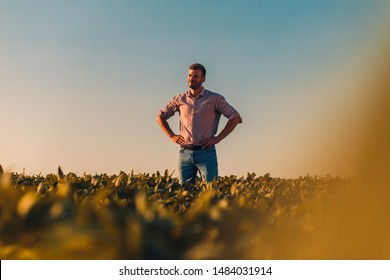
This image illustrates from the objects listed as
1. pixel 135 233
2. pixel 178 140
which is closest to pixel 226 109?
pixel 178 140

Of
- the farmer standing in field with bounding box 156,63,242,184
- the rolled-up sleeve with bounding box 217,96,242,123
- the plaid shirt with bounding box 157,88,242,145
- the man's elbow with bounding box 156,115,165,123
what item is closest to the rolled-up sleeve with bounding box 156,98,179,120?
the man's elbow with bounding box 156,115,165,123

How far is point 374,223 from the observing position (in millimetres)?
1276

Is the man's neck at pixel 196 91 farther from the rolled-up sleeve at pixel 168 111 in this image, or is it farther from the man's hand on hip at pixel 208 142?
the man's hand on hip at pixel 208 142

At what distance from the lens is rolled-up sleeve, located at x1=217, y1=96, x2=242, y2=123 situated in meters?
9.73

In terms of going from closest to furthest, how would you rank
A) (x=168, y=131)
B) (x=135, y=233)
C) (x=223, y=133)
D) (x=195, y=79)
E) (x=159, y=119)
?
(x=135, y=233)
(x=223, y=133)
(x=195, y=79)
(x=168, y=131)
(x=159, y=119)

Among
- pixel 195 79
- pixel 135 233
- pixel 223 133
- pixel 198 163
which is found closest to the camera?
pixel 135 233

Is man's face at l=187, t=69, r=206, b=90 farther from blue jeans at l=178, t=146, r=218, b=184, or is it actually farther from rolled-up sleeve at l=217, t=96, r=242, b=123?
blue jeans at l=178, t=146, r=218, b=184

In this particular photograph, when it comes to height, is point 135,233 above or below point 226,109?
below

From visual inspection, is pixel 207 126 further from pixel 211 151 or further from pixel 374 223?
pixel 374 223

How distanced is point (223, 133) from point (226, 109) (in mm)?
576

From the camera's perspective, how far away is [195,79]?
981 centimetres

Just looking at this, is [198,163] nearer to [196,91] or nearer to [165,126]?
[165,126]
